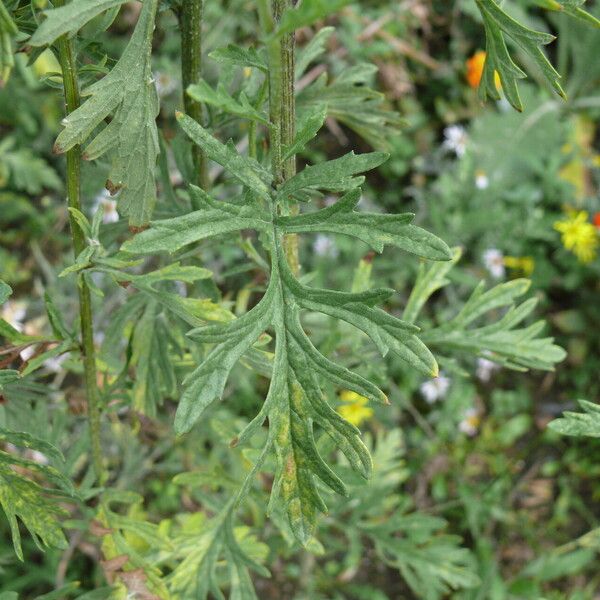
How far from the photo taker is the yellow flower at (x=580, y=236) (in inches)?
118

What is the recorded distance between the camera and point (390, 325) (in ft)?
3.26

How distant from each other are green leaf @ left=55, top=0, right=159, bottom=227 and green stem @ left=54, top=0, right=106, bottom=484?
4cm

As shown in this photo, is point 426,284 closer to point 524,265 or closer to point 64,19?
point 64,19

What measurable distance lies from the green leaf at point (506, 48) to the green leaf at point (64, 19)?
19.3 inches

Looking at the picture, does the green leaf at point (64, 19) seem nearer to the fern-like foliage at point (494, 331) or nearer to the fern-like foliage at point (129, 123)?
the fern-like foliage at point (129, 123)

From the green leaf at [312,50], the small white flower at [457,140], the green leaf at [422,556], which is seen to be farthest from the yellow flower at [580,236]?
the green leaf at [312,50]

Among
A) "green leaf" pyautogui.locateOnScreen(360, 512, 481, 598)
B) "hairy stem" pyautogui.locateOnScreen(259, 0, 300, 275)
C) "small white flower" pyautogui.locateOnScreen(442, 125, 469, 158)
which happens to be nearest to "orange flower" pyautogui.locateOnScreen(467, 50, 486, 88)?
"small white flower" pyautogui.locateOnScreen(442, 125, 469, 158)

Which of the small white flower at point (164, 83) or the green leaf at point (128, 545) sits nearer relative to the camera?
the green leaf at point (128, 545)

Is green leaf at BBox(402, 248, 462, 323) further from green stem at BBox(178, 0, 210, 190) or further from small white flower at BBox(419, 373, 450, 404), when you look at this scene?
small white flower at BBox(419, 373, 450, 404)

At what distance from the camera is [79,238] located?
1.15 metres

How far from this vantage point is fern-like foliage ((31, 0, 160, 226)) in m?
0.97

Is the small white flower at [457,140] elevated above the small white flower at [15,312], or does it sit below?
Result: above

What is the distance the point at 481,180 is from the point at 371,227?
2284mm

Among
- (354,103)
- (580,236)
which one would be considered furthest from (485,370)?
(354,103)
